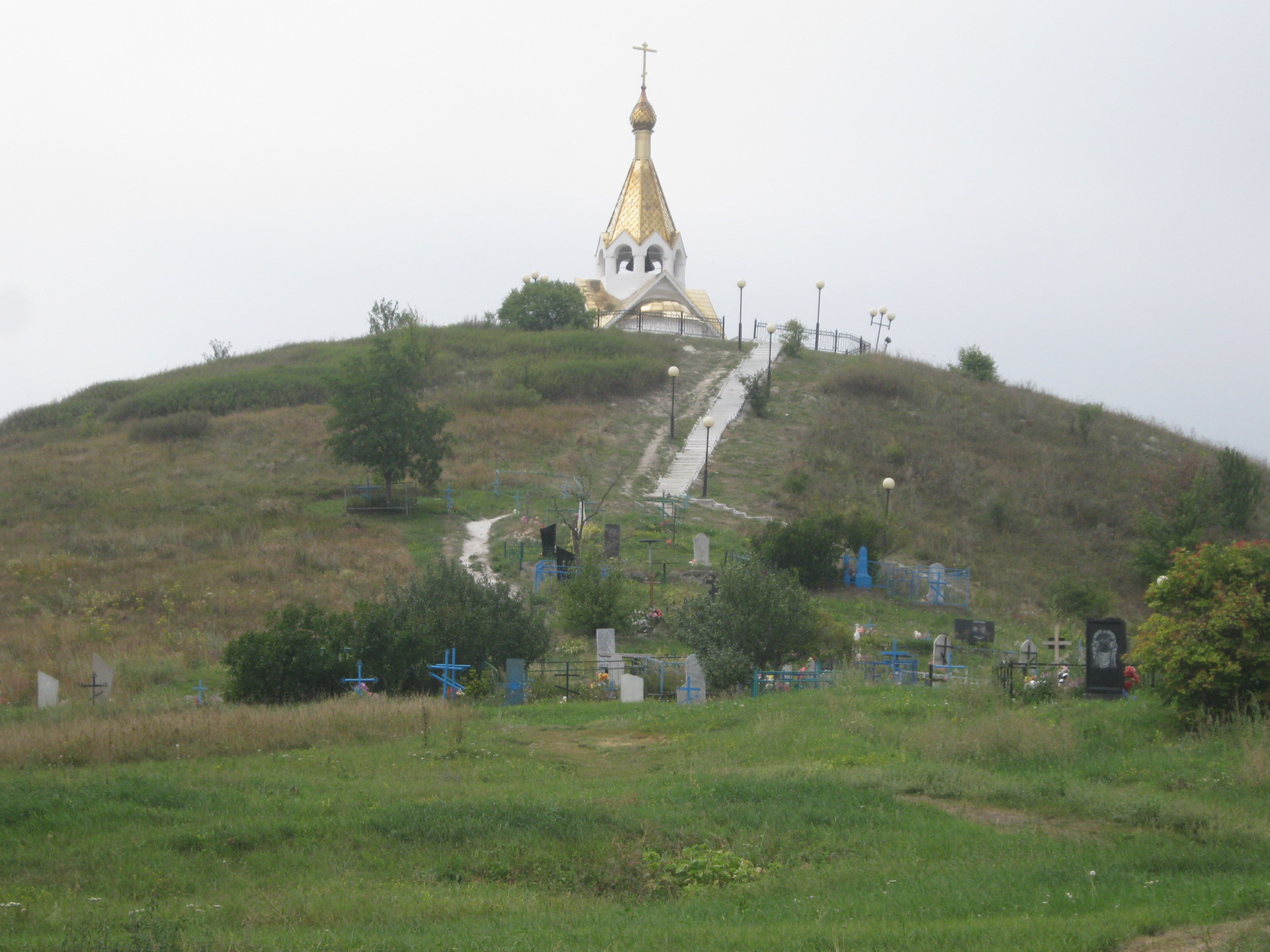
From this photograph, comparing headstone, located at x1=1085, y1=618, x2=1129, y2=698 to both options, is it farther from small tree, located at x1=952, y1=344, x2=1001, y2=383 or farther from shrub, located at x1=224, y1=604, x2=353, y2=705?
small tree, located at x1=952, y1=344, x2=1001, y2=383

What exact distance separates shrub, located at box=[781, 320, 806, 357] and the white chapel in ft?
17.9

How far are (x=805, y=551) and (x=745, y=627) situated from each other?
29.7 feet

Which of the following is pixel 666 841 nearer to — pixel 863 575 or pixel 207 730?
pixel 207 730

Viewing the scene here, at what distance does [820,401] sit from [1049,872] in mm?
40338

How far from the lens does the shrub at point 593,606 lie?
2338 cm

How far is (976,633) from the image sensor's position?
75.8 ft

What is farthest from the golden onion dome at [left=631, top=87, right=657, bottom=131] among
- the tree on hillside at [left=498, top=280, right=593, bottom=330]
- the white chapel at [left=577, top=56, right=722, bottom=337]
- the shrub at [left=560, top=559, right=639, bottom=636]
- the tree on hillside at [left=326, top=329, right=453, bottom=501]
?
the shrub at [left=560, top=559, right=639, bottom=636]

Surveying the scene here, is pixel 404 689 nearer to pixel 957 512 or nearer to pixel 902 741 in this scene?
pixel 902 741

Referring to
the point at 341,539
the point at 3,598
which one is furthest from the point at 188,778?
the point at 341,539

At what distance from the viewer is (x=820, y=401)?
1897 inches

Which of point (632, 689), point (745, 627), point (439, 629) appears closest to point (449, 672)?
point (439, 629)

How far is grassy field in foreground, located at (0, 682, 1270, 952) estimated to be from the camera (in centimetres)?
748

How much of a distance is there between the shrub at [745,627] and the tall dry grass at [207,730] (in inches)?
204

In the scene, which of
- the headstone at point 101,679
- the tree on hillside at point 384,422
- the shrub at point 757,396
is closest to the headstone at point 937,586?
the tree on hillside at point 384,422
